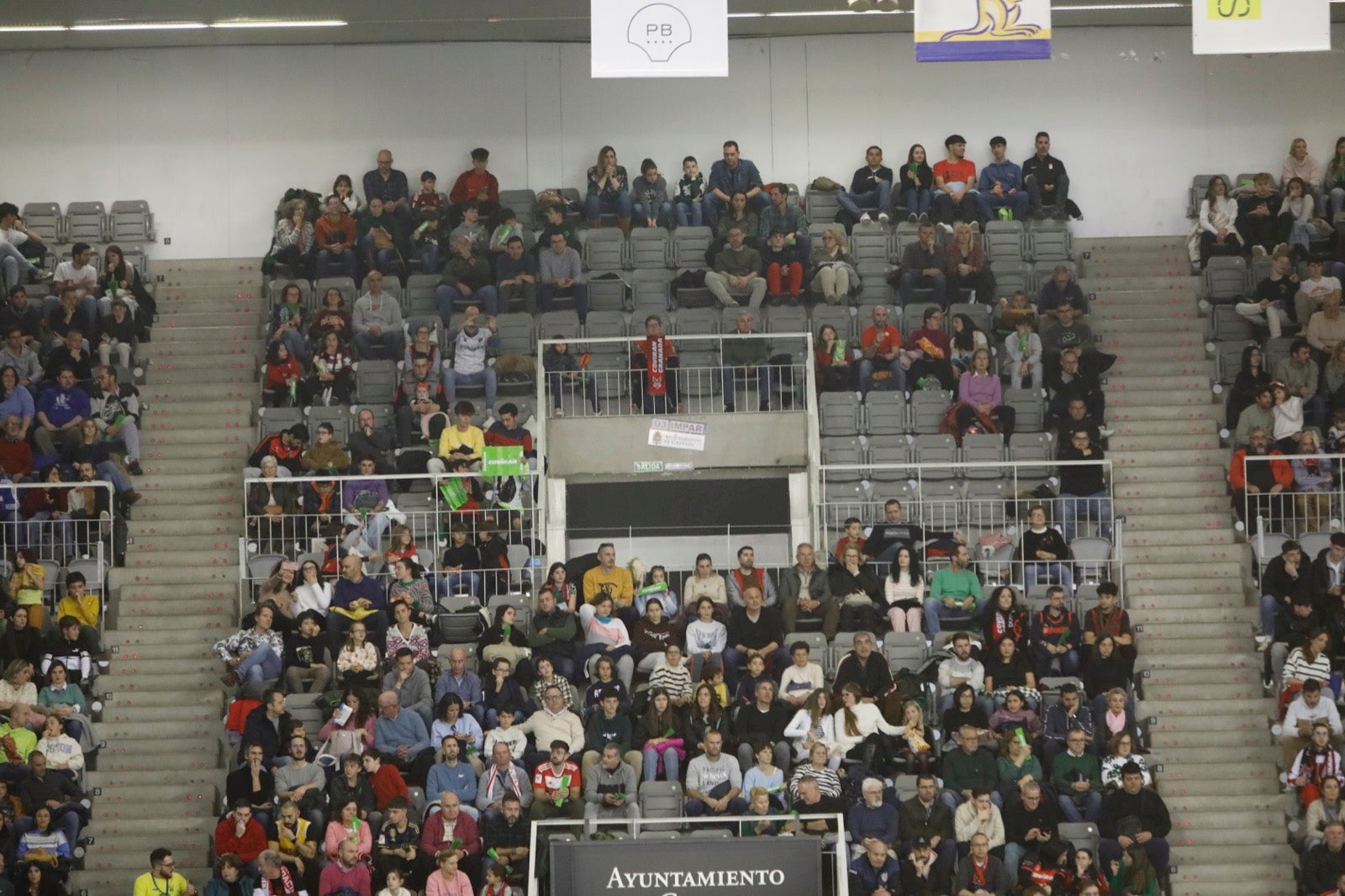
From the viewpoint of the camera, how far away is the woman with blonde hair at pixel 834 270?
2131cm

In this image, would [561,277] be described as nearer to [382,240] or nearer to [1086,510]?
[382,240]

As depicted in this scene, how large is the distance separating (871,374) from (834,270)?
4.86ft

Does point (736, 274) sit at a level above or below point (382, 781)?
above

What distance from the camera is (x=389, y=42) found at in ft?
77.7

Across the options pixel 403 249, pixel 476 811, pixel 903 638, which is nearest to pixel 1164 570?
pixel 903 638

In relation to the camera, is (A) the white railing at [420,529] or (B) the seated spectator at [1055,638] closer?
(B) the seated spectator at [1055,638]

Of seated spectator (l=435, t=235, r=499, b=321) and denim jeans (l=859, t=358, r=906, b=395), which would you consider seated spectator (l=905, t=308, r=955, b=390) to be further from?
seated spectator (l=435, t=235, r=499, b=321)

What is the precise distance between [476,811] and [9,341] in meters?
7.84

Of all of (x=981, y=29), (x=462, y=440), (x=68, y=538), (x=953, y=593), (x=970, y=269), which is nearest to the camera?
(x=981, y=29)

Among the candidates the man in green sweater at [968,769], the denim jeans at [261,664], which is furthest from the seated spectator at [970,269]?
the denim jeans at [261,664]

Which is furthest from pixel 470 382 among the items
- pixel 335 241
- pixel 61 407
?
pixel 61 407

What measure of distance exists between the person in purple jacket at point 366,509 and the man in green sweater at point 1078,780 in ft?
20.8

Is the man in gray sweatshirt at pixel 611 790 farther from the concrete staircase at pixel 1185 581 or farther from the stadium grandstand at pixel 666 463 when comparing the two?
the concrete staircase at pixel 1185 581

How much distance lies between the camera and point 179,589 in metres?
19.0
